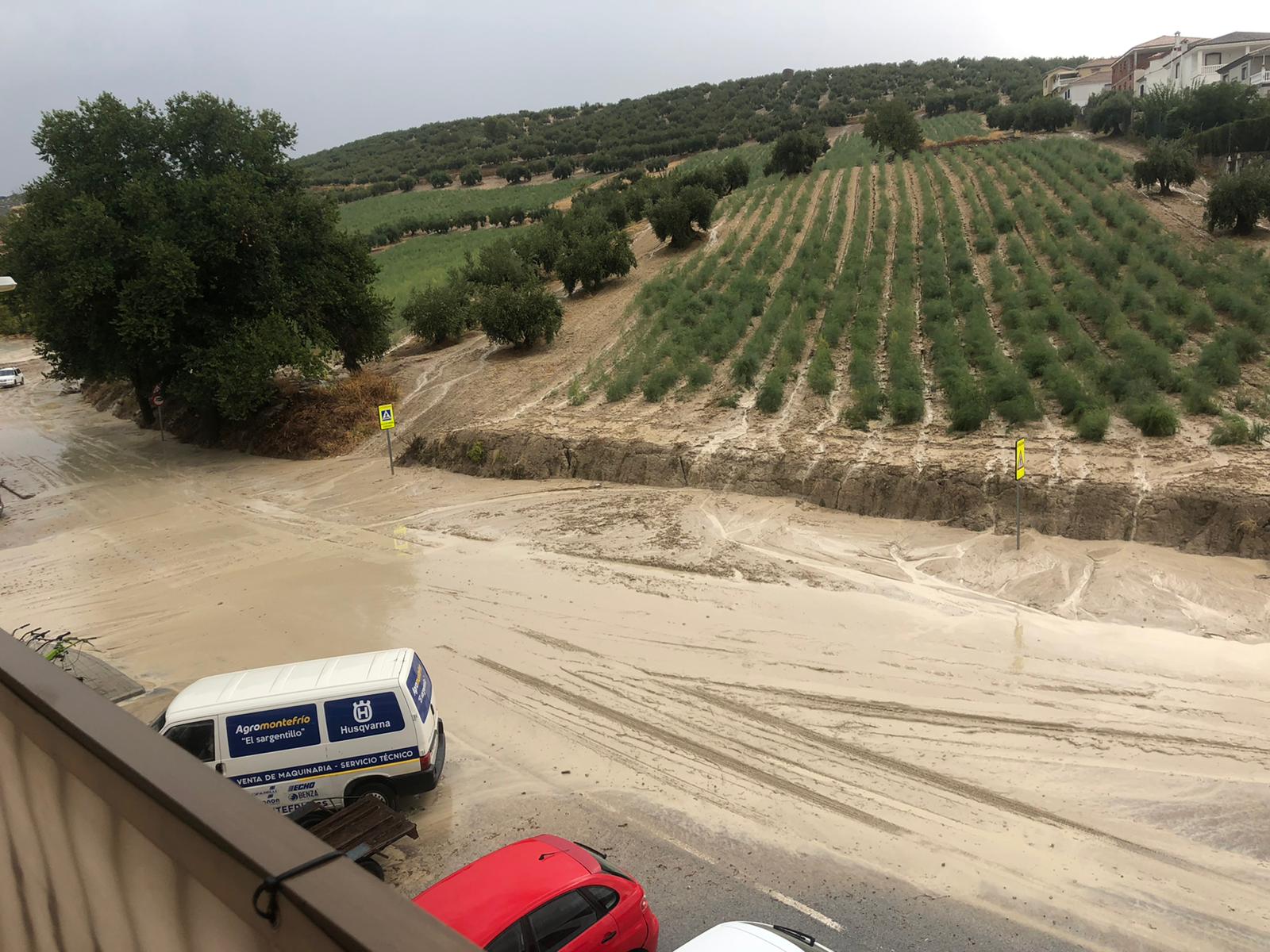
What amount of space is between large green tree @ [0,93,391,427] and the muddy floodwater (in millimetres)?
7277

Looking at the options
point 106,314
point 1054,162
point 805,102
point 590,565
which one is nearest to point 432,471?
point 590,565

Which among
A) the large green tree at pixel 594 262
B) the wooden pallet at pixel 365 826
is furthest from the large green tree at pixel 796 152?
the wooden pallet at pixel 365 826

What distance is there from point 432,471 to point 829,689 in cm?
1505

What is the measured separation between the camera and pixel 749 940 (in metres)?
6.14

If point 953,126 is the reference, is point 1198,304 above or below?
below

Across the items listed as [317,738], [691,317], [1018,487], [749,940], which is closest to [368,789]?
[317,738]

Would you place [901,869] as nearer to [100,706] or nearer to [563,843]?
[563,843]

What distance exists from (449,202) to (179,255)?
69459 mm

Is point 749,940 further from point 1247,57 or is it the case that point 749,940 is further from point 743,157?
point 1247,57

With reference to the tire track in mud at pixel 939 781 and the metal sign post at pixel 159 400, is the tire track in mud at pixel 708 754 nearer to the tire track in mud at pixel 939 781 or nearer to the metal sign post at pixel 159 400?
the tire track in mud at pixel 939 781

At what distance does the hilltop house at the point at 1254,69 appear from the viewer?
211 feet

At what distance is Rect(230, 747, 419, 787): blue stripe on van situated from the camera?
924 centimetres

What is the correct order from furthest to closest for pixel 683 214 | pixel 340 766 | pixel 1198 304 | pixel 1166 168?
1. pixel 683 214
2. pixel 1166 168
3. pixel 1198 304
4. pixel 340 766

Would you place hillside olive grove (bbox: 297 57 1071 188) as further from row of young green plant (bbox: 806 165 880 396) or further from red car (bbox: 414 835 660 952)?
red car (bbox: 414 835 660 952)
